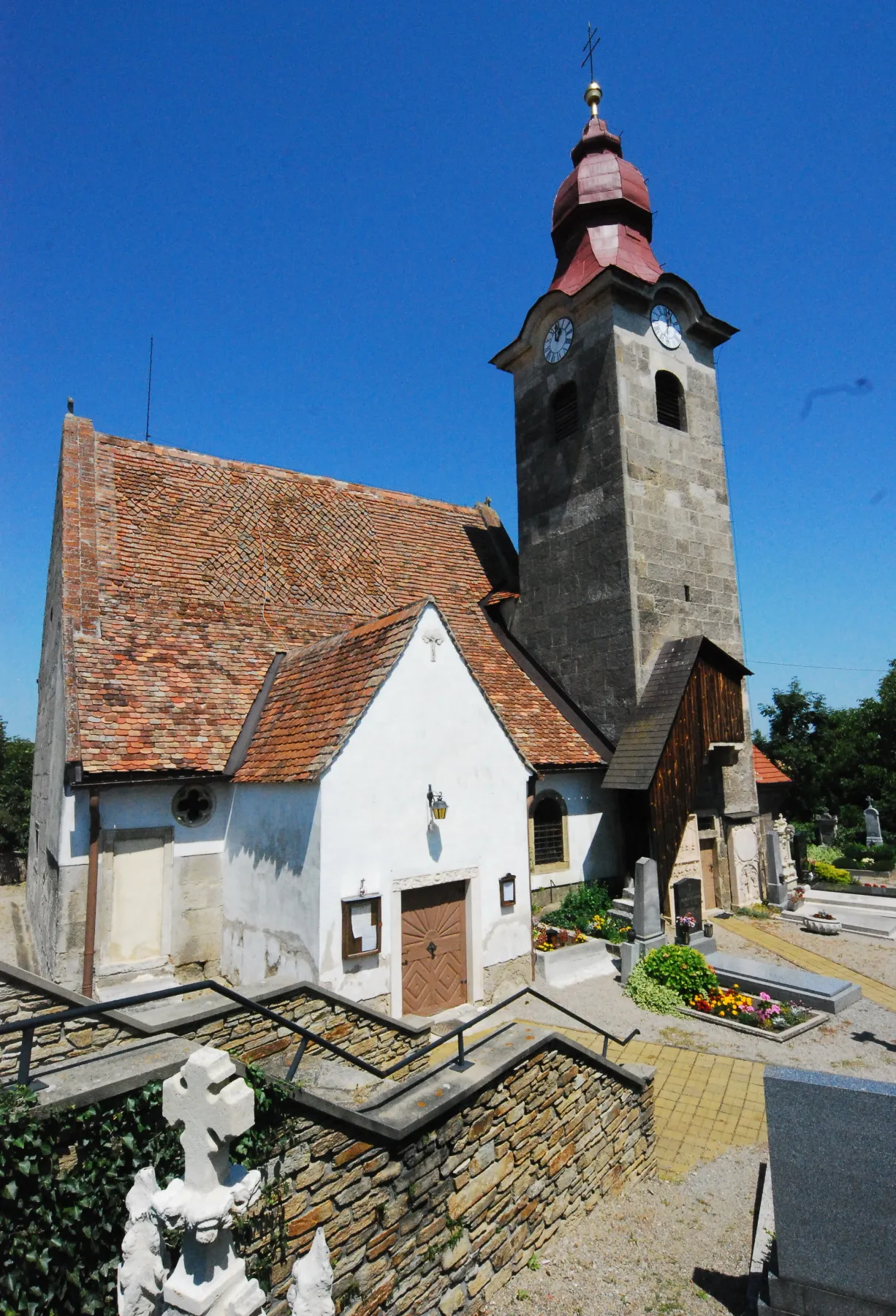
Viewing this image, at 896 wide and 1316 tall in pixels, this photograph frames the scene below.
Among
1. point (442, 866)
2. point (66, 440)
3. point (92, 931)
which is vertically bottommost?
point (92, 931)

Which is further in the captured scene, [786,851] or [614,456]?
[786,851]

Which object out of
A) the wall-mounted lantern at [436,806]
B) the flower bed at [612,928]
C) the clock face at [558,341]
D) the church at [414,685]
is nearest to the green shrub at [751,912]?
the church at [414,685]

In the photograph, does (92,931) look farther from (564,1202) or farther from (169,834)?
(564,1202)

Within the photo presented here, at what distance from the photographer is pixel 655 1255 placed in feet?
20.2

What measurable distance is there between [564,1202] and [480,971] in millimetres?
4329

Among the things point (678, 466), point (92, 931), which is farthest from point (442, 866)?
point (678, 466)

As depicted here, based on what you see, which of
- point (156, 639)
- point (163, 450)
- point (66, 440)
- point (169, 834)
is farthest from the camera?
point (163, 450)

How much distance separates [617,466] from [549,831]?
29.2 feet

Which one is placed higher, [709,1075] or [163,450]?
[163,450]

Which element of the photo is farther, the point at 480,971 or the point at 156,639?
the point at 156,639

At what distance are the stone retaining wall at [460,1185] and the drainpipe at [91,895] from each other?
22.5 ft

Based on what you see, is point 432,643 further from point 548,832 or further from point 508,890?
point 548,832

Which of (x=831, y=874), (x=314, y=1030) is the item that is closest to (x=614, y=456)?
(x=314, y=1030)

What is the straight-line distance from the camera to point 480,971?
1112cm
